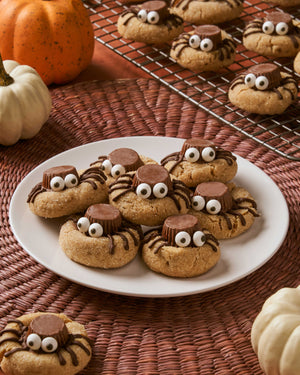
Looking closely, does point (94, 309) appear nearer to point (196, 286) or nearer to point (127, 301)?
point (127, 301)

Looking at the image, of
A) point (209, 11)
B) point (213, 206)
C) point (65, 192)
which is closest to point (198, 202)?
point (213, 206)

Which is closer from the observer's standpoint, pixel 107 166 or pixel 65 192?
pixel 65 192

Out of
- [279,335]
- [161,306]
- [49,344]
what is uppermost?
[279,335]

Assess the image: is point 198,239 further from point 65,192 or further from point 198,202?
point 65,192

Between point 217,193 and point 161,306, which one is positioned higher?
point 217,193

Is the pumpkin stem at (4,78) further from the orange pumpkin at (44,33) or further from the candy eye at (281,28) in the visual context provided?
the candy eye at (281,28)

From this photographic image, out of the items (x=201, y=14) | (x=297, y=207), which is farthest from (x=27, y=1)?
(x=297, y=207)

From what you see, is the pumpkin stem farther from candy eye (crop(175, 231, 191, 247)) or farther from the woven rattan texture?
candy eye (crop(175, 231, 191, 247))

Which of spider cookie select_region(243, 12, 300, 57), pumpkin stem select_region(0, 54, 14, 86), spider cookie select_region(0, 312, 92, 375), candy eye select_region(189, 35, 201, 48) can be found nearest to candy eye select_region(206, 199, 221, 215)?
spider cookie select_region(0, 312, 92, 375)
